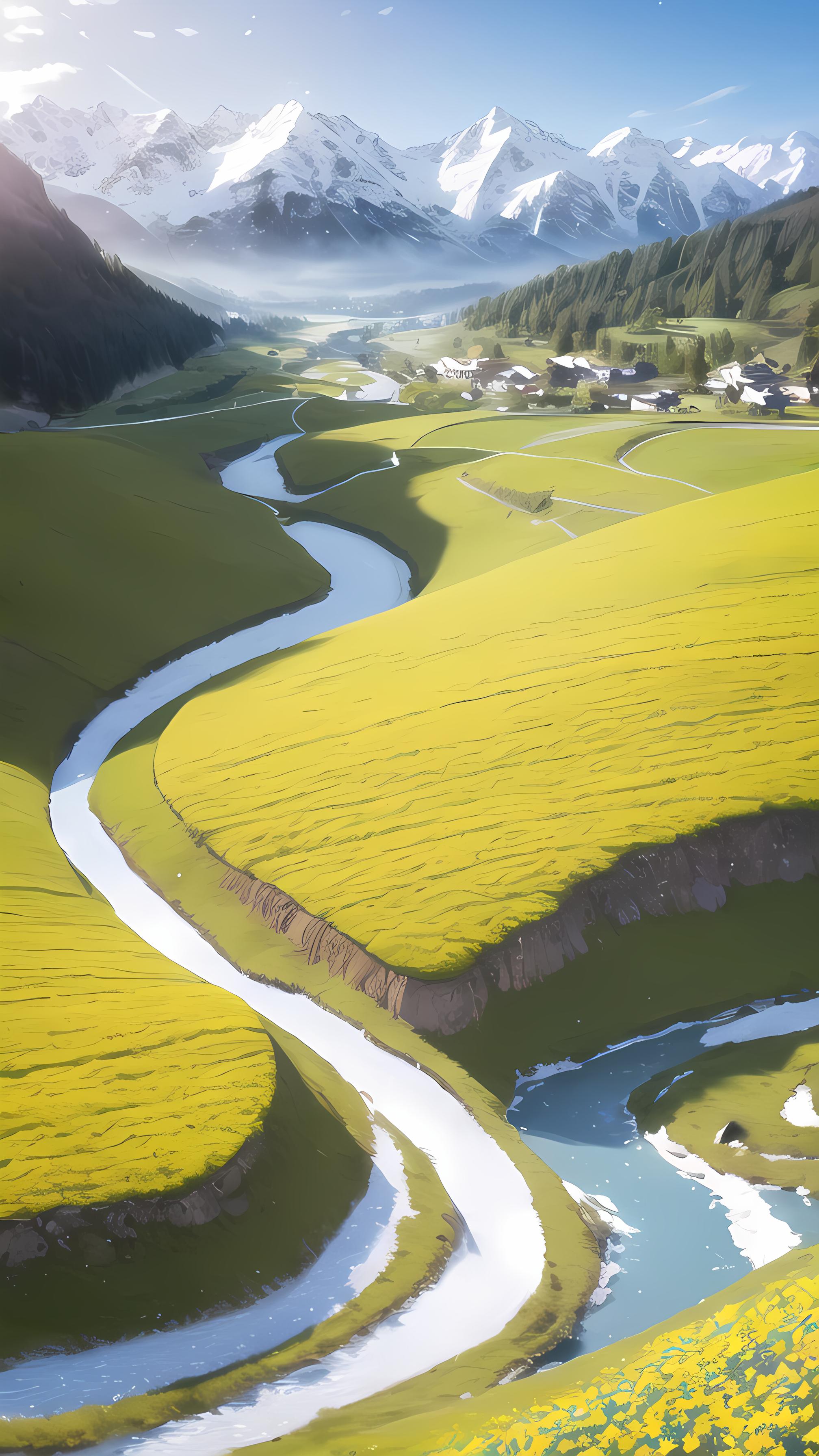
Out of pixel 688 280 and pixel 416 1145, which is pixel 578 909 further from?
pixel 688 280

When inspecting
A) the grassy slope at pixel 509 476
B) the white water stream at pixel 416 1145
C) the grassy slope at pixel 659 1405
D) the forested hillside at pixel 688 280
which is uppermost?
the forested hillside at pixel 688 280

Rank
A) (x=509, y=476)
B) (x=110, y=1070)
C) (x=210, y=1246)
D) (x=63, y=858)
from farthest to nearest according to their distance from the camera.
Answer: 1. (x=509, y=476)
2. (x=63, y=858)
3. (x=110, y=1070)
4. (x=210, y=1246)

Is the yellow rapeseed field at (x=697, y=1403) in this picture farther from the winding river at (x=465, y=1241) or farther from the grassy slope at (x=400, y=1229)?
the winding river at (x=465, y=1241)

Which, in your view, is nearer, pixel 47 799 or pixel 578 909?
pixel 578 909

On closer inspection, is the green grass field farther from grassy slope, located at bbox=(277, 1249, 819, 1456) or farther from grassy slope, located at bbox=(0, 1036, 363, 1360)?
grassy slope, located at bbox=(277, 1249, 819, 1456)

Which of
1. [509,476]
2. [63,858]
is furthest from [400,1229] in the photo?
[509,476]

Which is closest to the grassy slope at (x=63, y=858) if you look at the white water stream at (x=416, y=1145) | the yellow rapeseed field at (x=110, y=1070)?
the yellow rapeseed field at (x=110, y=1070)

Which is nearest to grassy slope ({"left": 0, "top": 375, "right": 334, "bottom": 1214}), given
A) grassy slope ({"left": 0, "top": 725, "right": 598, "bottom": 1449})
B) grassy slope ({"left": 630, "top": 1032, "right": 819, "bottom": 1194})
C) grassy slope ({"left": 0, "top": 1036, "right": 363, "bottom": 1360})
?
grassy slope ({"left": 0, "top": 1036, "right": 363, "bottom": 1360})
